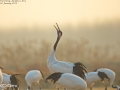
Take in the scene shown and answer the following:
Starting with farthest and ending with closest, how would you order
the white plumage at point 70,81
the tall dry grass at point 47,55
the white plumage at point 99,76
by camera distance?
the tall dry grass at point 47,55, the white plumage at point 99,76, the white plumage at point 70,81

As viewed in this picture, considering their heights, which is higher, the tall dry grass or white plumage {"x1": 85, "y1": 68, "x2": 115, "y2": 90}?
the tall dry grass

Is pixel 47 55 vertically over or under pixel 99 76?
over

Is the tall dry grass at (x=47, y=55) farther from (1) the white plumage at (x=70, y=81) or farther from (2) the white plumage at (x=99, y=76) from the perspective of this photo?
(1) the white plumage at (x=70, y=81)

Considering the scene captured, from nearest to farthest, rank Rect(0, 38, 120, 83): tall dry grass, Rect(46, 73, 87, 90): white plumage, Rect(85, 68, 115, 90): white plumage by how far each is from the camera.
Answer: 1. Rect(46, 73, 87, 90): white plumage
2. Rect(85, 68, 115, 90): white plumage
3. Rect(0, 38, 120, 83): tall dry grass

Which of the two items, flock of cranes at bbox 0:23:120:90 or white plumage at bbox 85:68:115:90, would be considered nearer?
flock of cranes at bbox 0:23:120:90

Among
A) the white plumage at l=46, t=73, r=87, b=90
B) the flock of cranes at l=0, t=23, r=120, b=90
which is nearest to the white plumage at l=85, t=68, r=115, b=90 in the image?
the flock of cranes at l=0, t=23, r=120, b=90

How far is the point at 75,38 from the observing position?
692 cm

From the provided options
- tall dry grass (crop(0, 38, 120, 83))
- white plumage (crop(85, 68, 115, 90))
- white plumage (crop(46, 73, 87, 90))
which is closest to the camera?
white plumage (crop(46, 73, 87, 90))

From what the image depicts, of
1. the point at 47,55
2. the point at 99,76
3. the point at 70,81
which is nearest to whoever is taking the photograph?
the point at 70,81

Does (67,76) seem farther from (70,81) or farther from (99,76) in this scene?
(99,76)

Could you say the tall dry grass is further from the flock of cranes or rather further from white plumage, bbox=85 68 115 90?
white plumage, bbox=85 68 115 90

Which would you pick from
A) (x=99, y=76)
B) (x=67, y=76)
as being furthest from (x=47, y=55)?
(x=67, y=76)

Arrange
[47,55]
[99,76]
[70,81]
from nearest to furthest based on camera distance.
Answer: [70,81] → [99,76] → [47,55]

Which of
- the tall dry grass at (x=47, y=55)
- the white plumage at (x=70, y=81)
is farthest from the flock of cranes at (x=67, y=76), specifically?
the tall dry grass at (x=47, y=55)
